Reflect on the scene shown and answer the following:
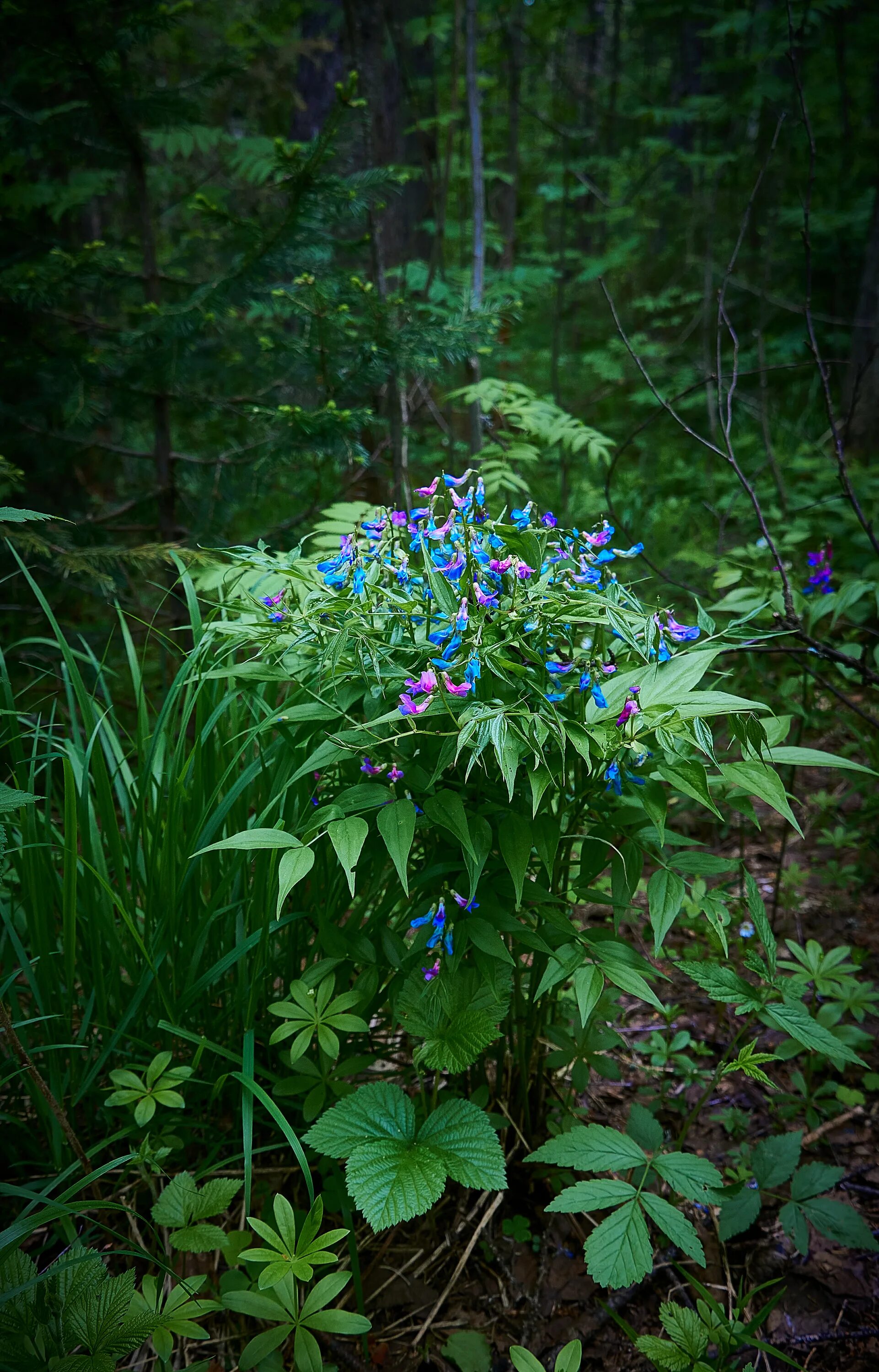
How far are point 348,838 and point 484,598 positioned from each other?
0.37 metres

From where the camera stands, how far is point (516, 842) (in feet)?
3.39

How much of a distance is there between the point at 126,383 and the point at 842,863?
9.21ft

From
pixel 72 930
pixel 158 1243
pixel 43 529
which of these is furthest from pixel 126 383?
pixel 158 1243

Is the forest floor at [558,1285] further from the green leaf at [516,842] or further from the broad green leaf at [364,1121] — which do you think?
the green leaf at [516,842]

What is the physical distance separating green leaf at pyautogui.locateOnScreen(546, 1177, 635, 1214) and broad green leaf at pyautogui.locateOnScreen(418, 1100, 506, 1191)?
0.34ft

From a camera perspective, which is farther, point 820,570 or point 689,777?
point 820,570

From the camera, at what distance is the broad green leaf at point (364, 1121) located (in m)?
1.06

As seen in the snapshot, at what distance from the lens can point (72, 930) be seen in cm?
125

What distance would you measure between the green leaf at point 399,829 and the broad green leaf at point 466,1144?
15.0 inches

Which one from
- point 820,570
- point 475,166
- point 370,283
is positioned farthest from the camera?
point 475,166

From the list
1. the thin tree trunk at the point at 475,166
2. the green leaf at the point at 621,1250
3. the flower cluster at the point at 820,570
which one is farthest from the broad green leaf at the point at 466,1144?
the thin tree trunk at the point at 475,166

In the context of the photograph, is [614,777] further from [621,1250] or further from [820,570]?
[820,570]

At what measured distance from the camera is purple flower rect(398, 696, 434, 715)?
3.23 feet

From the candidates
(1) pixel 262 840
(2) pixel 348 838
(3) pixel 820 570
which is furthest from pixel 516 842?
(3) pixel 820 570
